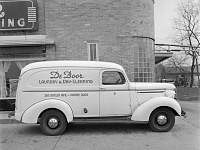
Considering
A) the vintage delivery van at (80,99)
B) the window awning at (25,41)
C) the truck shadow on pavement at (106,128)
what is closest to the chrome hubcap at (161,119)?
the vintage delivery van at (80,99)

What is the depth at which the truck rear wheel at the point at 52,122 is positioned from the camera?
21.2 ft

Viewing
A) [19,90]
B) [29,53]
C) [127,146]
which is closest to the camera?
[127,146]

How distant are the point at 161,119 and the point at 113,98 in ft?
5.09

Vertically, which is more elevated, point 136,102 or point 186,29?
point 186,29

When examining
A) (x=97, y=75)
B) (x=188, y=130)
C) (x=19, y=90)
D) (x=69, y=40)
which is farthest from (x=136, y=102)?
(x=69, y=40)

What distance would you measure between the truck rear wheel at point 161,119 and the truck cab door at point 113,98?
2.47 ft

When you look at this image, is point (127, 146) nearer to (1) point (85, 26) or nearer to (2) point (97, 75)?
(2) point (97, 75)

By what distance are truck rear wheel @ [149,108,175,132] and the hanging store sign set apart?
6874 mm

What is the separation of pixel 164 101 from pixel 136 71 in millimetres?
4250

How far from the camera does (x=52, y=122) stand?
6461 millimetres

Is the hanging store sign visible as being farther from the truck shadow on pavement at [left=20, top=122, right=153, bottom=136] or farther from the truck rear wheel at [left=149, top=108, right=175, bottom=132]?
the truck rear wheel at [left=149, top=108, right=175, bottom=132]

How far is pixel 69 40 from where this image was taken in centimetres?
1043

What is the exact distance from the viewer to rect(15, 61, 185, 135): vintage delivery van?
6.46 m

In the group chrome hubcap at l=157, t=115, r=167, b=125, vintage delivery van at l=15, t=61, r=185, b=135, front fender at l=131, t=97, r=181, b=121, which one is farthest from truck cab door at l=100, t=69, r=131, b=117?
chrome hubcap at l=157, t=115, r=167, b=125
